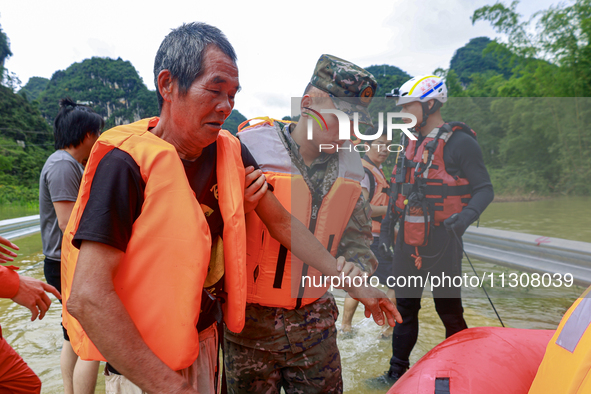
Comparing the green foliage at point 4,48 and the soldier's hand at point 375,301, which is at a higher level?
the green foliage at point 4,48

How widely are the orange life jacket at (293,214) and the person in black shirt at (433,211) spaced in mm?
1266

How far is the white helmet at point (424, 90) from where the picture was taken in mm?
3070

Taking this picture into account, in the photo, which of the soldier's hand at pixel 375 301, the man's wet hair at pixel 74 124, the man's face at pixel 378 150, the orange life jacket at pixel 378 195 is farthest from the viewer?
the man's face at pixel 378 150

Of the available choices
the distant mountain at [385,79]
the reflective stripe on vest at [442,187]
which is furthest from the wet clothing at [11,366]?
the distant mountain at [385,79]

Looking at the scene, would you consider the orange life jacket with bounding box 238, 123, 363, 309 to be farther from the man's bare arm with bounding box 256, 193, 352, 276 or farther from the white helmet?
the white helmet

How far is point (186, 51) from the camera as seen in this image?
111cm

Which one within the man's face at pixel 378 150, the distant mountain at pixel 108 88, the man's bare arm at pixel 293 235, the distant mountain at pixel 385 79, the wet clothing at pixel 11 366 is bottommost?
the wet clothing at pixel 11 366

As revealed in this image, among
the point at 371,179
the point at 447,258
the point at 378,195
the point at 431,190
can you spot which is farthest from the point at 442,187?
the point at 378,195

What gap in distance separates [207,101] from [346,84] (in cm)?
85

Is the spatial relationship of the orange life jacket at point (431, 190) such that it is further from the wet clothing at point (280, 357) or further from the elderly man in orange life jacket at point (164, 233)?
the elderly man in orange life jacket at point (164, 233)

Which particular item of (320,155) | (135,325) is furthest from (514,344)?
(135,325)

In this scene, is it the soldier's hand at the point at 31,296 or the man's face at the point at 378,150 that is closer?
the soldier's hand at the point at 31,296

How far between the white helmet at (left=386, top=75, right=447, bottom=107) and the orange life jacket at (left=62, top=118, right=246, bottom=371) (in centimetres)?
253

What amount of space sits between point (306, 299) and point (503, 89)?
27133mm
